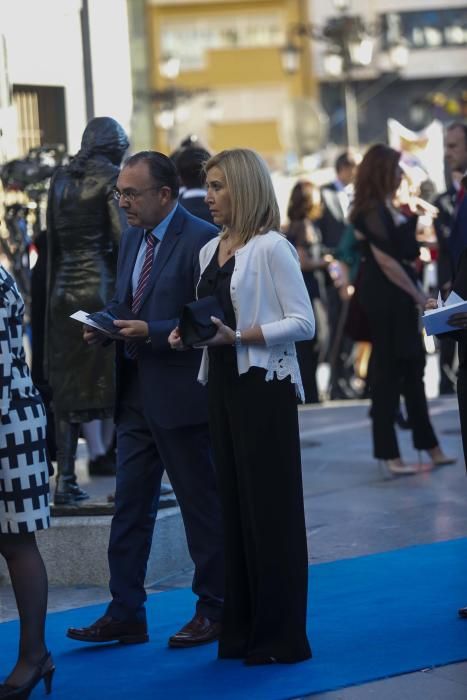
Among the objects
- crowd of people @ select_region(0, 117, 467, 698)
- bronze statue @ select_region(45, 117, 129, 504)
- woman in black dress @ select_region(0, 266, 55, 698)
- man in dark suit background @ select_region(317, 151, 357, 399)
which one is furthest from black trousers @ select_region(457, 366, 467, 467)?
man in dark suit background @ select_region(317, 151, 357, 399)

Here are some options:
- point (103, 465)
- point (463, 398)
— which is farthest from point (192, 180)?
point (463, 398)

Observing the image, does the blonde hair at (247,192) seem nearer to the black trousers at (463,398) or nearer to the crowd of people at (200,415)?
the crowd of people at (200,415)

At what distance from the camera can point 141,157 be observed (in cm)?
627

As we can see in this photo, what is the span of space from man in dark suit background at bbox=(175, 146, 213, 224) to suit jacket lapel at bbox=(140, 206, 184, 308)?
8.14ft

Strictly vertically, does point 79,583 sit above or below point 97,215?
below

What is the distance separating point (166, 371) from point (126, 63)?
7.48 meters

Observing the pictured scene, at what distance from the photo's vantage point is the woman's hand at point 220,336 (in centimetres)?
553

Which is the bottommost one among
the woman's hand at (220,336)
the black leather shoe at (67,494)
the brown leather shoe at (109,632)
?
→ the brown leather shoe at (109,632)

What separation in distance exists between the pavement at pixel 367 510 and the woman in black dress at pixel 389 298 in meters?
0.42

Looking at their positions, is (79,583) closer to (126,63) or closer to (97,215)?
(97,215)

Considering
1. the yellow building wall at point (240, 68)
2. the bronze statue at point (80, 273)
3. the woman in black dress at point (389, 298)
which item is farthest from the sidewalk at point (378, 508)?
the yellow building wall at point (240, 68)

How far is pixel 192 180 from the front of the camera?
9.02 meters

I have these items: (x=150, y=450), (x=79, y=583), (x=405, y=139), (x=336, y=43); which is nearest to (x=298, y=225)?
(x=405, y=139)

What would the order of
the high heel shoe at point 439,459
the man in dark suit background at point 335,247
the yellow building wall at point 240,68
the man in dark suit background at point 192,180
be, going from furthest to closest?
the yellow building wall at point 240,68 < the man in dark suit background at point 335,247 < the high heel shoe at point 439,459 < the man in dark suit background at point 192,180
